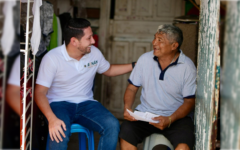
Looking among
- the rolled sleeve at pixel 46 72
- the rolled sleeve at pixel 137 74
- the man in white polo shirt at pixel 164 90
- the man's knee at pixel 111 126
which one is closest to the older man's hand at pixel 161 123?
the man in white polo shirt at pixel 164 90

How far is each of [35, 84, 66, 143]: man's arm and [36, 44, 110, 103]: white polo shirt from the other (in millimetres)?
60

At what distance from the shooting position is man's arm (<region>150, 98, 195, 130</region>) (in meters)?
2.11

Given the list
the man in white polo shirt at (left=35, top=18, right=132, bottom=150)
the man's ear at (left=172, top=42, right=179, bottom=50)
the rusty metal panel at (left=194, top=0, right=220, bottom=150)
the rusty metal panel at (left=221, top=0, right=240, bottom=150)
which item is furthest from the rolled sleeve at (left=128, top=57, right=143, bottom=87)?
the rusty metal panel at (left=221, top=0, right=240, bottom=150)

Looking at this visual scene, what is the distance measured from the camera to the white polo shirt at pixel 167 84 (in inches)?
89.7

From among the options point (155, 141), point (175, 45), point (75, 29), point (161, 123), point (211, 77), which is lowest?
point (155, 141)

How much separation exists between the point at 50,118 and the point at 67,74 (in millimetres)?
→ 432

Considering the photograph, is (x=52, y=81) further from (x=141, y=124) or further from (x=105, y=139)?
(x=141, y=124)

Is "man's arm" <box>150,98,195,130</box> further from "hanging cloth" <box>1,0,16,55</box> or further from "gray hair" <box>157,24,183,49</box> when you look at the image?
"hanging cloth" <box>1,0,16,55</box>

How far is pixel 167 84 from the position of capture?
2.32 meters

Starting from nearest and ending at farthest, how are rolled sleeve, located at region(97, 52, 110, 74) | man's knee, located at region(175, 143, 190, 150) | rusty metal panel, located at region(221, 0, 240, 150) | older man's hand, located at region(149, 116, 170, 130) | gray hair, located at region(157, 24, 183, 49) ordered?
rusty metal panel, located at region(221, 0, 240, 150) < man's knee, located at region(175, 143, 190, 150) < older man's hand, located at region(149, 116, 170, 130) < gray hair, located at region(157, 24, 183, 49) < rolled sleeve, located at region(97, 52, 110, 74)

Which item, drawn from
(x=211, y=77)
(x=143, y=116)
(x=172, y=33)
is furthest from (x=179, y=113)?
(x=211, y=77)

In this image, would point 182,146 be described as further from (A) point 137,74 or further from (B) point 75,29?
(B) point 75,29

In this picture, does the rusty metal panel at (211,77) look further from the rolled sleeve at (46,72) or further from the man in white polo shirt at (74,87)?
the rolled sleeve at (46,72)

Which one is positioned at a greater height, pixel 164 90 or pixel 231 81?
pixel 231 81
